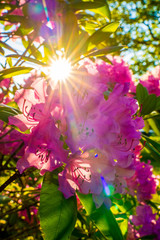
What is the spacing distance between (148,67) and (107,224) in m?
9.16

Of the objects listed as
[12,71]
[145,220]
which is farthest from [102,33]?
[145,220]

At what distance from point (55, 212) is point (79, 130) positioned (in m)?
0.23

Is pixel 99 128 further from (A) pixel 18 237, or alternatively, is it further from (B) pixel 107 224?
(A) pixel 18 237

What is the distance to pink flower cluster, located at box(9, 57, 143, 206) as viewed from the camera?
0.61 m

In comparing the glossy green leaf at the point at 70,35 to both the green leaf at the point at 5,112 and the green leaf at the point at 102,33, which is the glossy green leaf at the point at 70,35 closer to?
the green leaf at the point at 102,33

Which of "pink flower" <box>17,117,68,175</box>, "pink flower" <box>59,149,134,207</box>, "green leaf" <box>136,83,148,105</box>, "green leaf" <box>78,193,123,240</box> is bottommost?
"green leaf" <box>78,193,123,240</box>

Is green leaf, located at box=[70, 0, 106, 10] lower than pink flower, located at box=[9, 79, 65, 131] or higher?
higher

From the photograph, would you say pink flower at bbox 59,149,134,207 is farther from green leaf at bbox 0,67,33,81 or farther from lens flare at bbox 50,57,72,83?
green leaf at bbox 0,67,33,81

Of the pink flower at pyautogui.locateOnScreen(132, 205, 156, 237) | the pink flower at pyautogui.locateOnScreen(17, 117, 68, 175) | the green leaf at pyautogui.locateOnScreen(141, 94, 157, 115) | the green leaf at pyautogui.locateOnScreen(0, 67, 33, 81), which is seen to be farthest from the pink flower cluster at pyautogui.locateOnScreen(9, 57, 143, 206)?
the pink flower at pyautogui.locateOnScreen(132, 205, 156, 237)

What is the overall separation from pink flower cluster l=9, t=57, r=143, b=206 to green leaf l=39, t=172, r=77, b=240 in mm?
27

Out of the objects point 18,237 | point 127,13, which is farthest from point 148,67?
point 18,237

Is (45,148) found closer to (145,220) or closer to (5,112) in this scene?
(5,112)

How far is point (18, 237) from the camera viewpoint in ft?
5.34

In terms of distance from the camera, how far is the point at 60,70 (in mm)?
762
